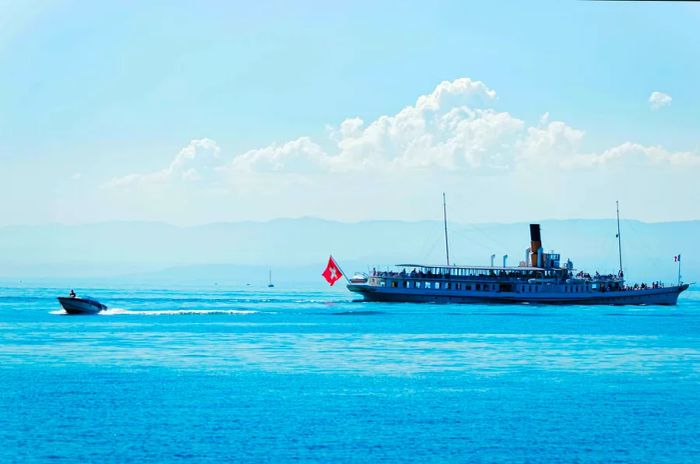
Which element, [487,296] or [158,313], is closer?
[158,313]

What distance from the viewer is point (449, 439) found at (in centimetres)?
4512

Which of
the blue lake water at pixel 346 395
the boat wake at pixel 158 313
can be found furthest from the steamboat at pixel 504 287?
the blue lake water at pixel 346 395


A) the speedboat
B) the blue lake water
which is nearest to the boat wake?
the speedboat

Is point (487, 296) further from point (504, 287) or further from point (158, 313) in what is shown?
point (158, 313)

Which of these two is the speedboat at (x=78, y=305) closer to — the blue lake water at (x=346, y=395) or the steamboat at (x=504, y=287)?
the blue lake water at (x=346, y=395)

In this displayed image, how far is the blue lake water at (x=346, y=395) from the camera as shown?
1700 inches

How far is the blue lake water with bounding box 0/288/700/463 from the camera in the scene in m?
43.2

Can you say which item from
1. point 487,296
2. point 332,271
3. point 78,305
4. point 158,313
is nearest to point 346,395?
point 78,305

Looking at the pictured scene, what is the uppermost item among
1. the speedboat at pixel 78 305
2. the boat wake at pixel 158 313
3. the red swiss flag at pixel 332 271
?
the red swiss flag at pixel 332 271

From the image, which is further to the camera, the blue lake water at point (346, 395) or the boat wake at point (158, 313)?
the boat wake at point (158, 313)

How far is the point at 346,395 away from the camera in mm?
58062

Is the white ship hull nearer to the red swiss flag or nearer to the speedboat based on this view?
the red swiss flag

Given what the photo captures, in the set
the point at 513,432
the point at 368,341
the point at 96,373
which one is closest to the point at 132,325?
the point at 368,341

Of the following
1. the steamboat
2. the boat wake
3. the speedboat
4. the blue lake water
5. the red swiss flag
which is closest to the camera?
the blue lake water
